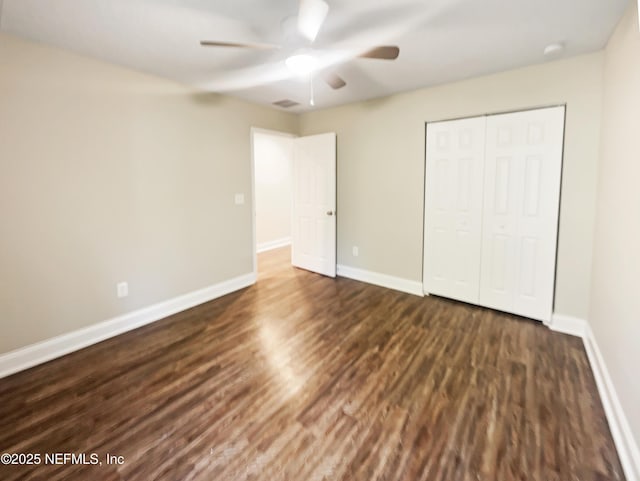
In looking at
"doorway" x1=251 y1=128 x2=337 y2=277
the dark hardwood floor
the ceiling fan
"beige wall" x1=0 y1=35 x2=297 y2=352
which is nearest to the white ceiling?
the ceiling fan

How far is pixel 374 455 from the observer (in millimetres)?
1551

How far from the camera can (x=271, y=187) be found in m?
6.50

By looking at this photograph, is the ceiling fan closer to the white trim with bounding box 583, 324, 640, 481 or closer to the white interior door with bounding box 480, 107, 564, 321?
the white interior door with bounding box 480, 107, 564, 321

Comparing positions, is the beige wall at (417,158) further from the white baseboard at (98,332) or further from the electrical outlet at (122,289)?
the electrical outlet at (122,289)

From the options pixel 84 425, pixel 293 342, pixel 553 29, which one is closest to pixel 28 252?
pixel 84 425

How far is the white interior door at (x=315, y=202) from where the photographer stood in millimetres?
4344

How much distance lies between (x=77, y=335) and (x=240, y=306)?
144cm

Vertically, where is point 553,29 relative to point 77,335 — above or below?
above

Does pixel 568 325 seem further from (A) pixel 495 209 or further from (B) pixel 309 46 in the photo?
(B) pixel 309 46

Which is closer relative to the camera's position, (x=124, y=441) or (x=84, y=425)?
(x=124, y=441)

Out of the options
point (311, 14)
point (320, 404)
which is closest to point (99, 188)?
point (311, 14)

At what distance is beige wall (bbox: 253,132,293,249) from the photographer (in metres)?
6.24

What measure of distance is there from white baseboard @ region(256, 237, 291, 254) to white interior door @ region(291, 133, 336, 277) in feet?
5.01

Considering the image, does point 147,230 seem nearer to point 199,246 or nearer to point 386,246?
point 199,246
